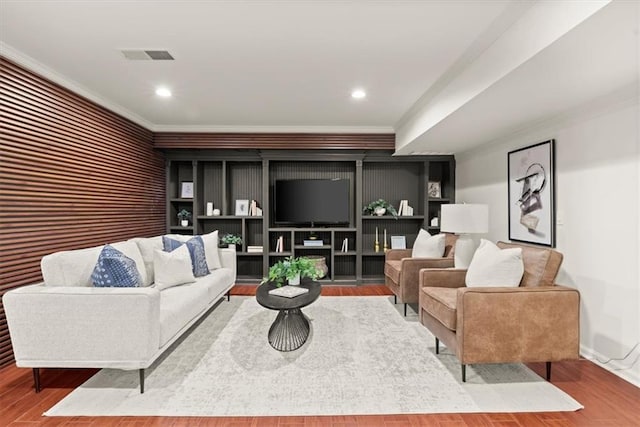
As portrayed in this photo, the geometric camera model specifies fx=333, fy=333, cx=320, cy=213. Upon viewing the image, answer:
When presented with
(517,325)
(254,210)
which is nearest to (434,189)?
(254,210)

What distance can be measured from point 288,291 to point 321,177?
3020mm

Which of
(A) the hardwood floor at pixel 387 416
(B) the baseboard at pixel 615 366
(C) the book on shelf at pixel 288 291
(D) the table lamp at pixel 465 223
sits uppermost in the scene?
(D) the table lamp at pixel 465 223

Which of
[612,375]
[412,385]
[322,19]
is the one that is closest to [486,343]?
[412,385]

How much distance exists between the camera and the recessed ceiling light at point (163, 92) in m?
3.57

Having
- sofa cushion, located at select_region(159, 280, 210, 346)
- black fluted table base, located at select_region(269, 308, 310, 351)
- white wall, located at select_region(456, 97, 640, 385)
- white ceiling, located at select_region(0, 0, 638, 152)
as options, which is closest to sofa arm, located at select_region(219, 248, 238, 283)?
sofa cushion, located at select_region(159, 280, 210, 346)

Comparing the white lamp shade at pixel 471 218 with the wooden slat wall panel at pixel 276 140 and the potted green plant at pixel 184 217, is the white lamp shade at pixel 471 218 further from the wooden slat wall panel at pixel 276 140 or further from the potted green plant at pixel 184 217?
the potted green plant at pixel 184 217

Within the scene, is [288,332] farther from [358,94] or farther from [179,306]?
[358,94]

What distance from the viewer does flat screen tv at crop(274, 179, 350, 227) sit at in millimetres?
5418

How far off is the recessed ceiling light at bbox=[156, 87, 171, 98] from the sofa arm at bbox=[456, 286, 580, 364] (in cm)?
349

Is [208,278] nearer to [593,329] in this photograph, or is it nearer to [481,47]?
[481,47]

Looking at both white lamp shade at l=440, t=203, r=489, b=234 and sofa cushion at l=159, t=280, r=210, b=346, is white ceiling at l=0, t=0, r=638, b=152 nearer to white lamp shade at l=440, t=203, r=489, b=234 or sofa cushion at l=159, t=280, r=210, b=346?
white lamp shade at l=440, t=203, r=489, b=234

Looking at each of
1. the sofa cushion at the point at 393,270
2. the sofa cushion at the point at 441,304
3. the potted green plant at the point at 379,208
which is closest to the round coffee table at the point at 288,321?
the sofa cushion at the point at 441,304

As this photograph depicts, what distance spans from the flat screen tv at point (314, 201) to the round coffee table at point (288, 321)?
2275 millimetres

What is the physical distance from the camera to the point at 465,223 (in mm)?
3525
